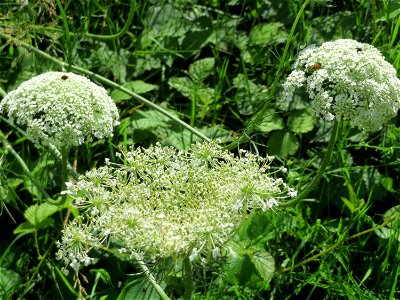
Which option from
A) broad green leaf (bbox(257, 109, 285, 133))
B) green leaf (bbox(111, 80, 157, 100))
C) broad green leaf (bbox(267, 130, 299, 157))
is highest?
green leaf (bbox(111, 80, 157, 100))

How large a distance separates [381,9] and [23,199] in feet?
7.84

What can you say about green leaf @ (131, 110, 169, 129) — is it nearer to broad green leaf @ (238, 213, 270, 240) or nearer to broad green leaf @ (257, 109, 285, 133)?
broad green leaf @ (257, 109, 285, 133)

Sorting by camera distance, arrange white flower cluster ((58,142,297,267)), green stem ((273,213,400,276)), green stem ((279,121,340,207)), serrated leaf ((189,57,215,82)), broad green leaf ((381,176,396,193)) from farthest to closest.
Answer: serrated leaf ((189,57,215,82)) → broad green leaf ((381,176,396,193)) → green stem ((273,213,400,276)) → green stem ((279,121,340,207)) → white flower cluster ((58,142,297,267))

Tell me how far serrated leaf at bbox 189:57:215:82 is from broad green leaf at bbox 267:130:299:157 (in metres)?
0.60

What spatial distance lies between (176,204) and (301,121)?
1738 millimetres

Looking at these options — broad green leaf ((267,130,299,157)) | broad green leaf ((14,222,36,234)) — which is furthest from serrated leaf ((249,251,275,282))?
broad green leaf ((14,222,36,234))

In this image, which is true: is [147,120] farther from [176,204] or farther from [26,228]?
[176,204]

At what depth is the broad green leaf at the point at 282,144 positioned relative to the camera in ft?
13.0

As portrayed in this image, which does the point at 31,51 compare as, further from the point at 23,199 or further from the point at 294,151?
the point at 294,151

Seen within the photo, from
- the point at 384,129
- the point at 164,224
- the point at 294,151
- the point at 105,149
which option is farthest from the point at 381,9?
the point at 164,224

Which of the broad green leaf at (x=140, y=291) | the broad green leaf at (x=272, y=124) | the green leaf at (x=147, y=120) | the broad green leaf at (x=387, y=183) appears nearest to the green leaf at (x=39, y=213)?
the broad green leaf at (x=140, y=291)

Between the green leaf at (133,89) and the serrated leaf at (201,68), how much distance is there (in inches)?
11.4

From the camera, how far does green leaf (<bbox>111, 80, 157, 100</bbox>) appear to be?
13.3 ft

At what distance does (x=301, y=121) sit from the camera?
4082 mm
